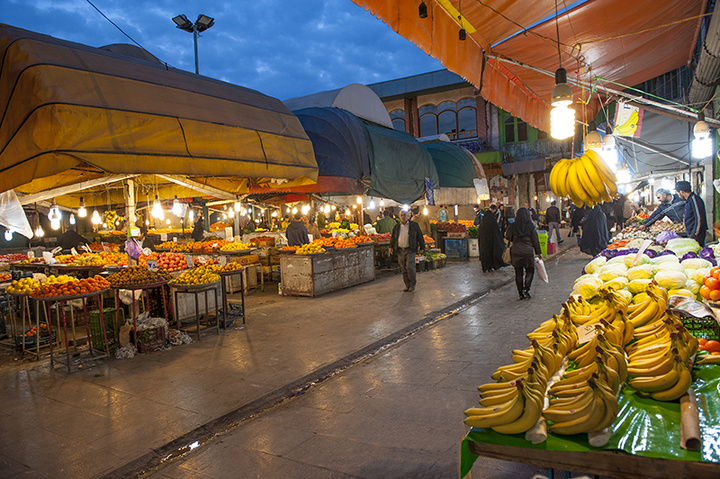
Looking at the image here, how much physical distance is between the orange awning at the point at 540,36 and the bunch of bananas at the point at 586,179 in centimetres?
162

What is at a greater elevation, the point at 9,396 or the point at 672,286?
the point at 672,286

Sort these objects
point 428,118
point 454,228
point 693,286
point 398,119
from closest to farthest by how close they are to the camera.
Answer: point 693,286, point 454,228, point 428,118, point 398,119

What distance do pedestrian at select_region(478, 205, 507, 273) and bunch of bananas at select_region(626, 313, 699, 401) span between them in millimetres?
9999

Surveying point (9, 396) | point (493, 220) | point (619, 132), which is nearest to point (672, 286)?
point (619, 132)

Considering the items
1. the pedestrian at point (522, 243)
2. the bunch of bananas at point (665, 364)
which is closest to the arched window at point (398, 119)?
the pedestrian at point (522, 243)

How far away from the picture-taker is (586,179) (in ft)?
16.4

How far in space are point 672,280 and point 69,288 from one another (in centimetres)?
758

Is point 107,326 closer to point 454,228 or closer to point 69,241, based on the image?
point 69,241

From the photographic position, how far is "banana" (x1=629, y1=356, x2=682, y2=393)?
2.21 metres

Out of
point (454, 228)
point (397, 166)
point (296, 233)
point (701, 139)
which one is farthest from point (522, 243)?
point (454, 228)

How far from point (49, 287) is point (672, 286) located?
779 cm

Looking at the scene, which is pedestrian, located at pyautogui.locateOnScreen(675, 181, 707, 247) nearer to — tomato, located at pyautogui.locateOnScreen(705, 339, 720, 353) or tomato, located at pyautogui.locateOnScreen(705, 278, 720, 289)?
tomato, located at pyautogui.locateOnScreen(705, 278, 720, 289)

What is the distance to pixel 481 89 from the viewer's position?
19.2 ft

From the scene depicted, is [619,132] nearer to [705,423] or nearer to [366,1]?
[366,1]
